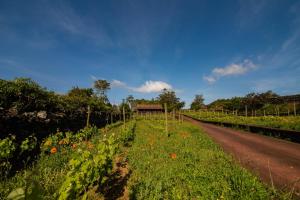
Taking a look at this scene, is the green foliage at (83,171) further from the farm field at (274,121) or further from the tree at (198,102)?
the tree at (198,102)

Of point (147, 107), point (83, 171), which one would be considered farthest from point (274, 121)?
point (147, 107)

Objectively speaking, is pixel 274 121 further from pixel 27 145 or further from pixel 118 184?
pixel 27 145

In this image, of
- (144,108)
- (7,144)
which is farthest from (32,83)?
(144,108)

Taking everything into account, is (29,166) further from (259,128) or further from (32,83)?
(259,128)

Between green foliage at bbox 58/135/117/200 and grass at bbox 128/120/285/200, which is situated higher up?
green foliage at bbox 58/135/117/200

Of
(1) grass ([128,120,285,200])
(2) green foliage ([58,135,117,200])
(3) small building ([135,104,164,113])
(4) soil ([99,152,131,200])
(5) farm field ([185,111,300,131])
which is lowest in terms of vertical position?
(4) soil ([99,152,131,200])

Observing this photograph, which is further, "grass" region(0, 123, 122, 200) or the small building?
the small building

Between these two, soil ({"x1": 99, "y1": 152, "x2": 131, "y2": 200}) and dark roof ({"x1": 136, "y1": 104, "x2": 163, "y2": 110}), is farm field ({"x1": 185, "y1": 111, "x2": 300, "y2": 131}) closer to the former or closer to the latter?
soil ({"x1": 99, "y1": 152, "x2": 131, "y2": 200})

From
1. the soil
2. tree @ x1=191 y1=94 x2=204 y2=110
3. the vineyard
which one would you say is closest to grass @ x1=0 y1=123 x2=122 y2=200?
the vineyard

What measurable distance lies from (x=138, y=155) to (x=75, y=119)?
901cm

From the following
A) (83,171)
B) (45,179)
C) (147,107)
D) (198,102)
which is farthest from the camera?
(198,102)

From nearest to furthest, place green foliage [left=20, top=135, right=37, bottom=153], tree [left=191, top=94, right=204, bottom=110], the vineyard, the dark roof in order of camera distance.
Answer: the vineyard
green foliage [left=20, top=135, right=37, bottom=153]
the dark roof
tree [left=191, top=94, right=204, bottom=110]

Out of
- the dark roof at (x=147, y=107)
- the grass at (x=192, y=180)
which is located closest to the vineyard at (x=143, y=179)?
the grass at (x=192, y=180)

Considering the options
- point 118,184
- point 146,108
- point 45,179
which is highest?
point 146,108
